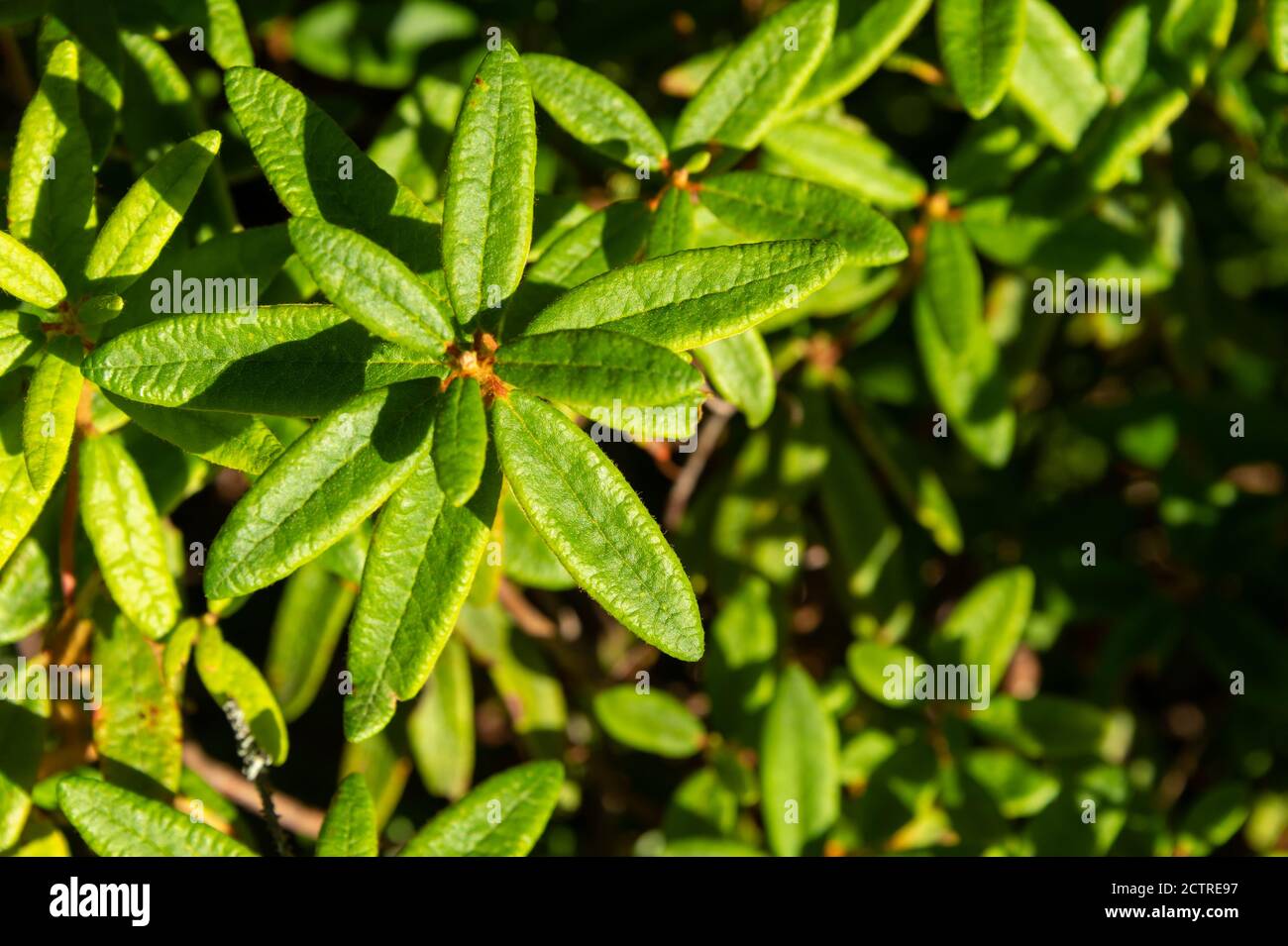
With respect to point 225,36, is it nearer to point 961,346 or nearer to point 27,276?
point 27,276

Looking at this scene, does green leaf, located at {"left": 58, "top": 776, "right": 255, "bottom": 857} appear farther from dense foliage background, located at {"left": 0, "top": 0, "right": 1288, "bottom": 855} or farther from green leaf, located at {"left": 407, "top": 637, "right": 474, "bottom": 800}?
green leaf, located at {"left": 407, "top": 637, "right": 474, "bottom": 800}

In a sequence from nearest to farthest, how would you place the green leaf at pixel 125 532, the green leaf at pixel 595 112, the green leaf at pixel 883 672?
the green leaf at pixel 125 532
the green leaf at pixel 595 112
the green leaf at pixel 883 672

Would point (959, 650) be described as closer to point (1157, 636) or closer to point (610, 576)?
point (1157, 636)

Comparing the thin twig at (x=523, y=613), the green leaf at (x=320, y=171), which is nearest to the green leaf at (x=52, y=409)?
the green leaf at (x=320, y=171)

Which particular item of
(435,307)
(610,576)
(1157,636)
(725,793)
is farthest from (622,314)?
(1157,636)

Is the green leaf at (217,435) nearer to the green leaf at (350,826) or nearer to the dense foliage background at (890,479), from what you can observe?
the dense foliage background at (890,479)

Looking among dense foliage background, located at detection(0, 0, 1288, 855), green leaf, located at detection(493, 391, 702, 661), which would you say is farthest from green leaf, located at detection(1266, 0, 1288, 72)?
green leaf, located at detection(493, 391, 702, 661)

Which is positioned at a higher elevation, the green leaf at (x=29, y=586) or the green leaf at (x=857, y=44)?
the green leaf at (x=857, y=44)
